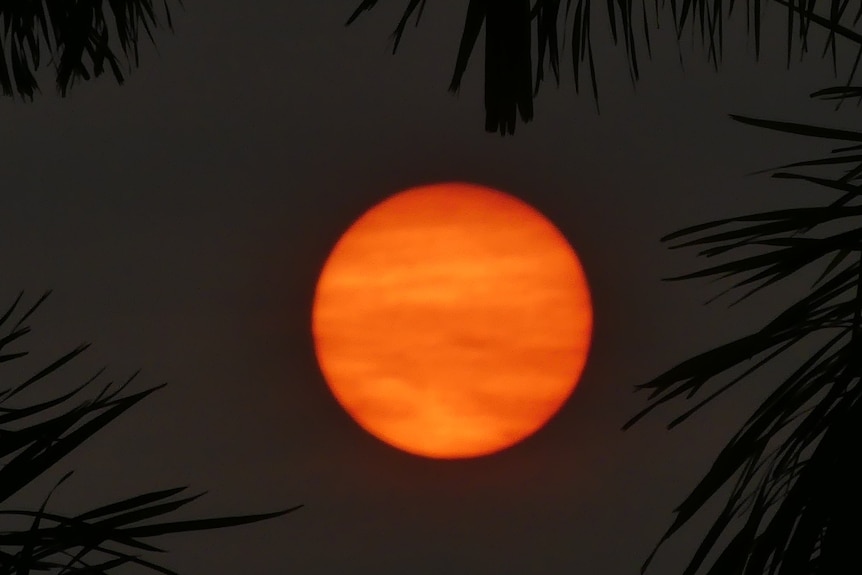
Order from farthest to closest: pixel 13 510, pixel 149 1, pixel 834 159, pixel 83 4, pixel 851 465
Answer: pixel 149 1 < pixel 83 4 < pixel 834 159 < pixel 13 510 < pixel 851 465

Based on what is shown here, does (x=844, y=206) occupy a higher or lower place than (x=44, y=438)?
higher

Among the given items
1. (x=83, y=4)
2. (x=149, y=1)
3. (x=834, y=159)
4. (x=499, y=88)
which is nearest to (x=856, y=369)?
(x=834, y=159)

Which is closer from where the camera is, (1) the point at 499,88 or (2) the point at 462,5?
(1) the point at 499,88

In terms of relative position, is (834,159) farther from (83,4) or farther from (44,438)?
(83,4)

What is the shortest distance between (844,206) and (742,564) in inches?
25.9

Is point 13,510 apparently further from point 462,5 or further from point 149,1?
point 149,1

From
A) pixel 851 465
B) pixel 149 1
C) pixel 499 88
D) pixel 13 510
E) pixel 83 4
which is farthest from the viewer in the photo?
pixel 149 1

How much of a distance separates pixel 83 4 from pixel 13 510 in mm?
1466

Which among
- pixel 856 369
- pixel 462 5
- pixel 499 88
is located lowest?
pixel 856 369

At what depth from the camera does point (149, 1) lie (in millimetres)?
3648

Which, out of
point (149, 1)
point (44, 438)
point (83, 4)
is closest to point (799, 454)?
point (44, 438)

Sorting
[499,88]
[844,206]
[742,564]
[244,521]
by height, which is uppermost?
[499,88]

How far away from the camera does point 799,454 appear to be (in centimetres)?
210

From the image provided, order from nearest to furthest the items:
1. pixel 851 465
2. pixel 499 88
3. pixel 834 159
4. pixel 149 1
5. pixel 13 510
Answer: pixel 851 465, pixel 13 510, pixel 834 159, pixel 499 88, pixel 149 1
